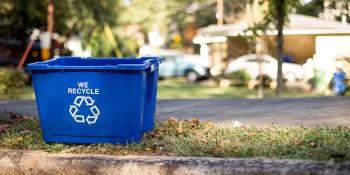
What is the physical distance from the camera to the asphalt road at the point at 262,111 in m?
6.98

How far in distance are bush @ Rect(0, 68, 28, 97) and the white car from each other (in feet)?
49.9

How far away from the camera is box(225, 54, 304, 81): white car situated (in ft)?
94.0

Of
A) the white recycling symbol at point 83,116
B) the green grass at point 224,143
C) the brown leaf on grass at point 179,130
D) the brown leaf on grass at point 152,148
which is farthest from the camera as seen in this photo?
the brown leaf on grass at point 179,130

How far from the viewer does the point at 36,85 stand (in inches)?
225

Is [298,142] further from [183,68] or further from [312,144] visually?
[183,68]

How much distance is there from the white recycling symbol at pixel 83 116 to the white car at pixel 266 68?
23110mm

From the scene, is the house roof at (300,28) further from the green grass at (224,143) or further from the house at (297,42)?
the green grass at (224,143)

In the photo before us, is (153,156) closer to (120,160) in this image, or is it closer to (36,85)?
(120,160)

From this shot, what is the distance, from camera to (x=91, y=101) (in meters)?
5.51

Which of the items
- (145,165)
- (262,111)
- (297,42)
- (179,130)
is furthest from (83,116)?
(297,42)

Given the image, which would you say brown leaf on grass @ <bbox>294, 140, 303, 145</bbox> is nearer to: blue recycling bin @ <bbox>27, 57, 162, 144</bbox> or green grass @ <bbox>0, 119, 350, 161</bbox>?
green grass @ <bbox>0, 119, 350, 161</bbox>

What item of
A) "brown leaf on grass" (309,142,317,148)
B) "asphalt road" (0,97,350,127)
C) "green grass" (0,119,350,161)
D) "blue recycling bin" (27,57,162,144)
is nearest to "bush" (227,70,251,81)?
"asphalt road" (0,97,350,127)

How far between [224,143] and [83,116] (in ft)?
4.66

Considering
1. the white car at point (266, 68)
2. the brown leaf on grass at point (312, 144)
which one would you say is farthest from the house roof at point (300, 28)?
the brown leaf on grass at point (312, 144)
